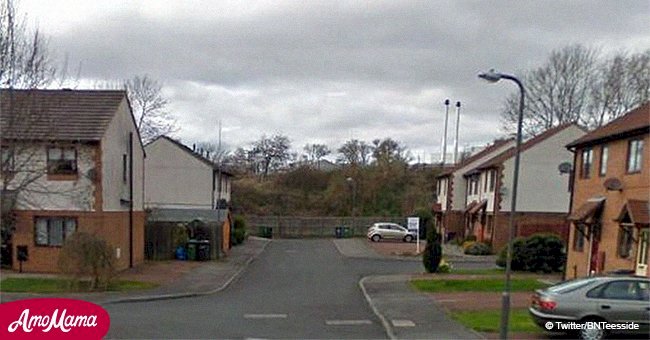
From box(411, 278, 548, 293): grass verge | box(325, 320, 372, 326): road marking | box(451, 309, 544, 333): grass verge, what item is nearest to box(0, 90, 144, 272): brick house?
box(325, 320, 372, 326): road marking

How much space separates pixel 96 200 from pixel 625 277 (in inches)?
743

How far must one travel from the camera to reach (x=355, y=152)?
72.0 metres

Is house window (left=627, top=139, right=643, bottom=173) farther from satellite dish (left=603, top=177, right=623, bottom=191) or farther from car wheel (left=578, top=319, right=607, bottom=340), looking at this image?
car wheel (left=578, top=319, right=607, bottom=340)

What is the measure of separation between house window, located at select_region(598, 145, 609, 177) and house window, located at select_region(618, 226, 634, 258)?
2.63 m

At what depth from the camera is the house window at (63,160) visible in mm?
23422

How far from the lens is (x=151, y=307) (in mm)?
17109

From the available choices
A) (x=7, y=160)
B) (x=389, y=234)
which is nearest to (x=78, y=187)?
(x=7, y=160)

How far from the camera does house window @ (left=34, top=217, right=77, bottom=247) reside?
23.7 meters

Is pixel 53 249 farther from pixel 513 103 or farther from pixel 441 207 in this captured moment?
pixel 513 103

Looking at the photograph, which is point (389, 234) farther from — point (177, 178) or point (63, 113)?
point (63, 113)

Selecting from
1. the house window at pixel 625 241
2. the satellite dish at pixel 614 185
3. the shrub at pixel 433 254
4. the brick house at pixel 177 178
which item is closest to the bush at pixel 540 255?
the shrub at pixel 433 254

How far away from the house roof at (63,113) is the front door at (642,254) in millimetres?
17022

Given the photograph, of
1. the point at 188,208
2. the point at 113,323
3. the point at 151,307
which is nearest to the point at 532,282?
the point at 151,307

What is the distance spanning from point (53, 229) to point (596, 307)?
784 inches
